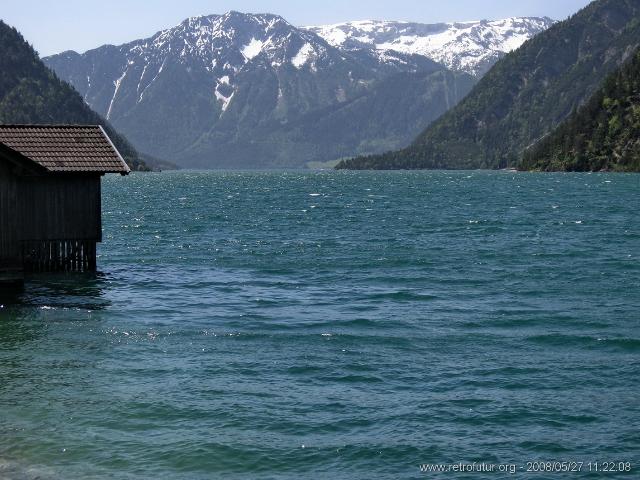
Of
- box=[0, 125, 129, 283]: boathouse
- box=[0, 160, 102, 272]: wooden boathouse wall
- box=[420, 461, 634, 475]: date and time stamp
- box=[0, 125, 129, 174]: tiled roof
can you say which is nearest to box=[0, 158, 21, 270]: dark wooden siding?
box=[0, 125, 129, 283]: boathouse

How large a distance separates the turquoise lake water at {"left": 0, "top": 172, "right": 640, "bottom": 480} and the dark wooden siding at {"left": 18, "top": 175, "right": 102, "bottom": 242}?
86.4 inches

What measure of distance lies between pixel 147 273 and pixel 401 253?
16.6 metres

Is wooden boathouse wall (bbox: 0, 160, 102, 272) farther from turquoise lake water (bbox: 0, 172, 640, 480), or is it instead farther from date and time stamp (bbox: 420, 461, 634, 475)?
date and time stamp (bbox: 420, 461, 634, 475)

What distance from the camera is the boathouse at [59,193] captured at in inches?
1588

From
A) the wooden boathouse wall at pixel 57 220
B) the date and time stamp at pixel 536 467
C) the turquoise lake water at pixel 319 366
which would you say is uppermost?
the wooden boathouse wall at pixel 57 220

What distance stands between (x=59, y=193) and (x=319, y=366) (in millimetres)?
18059

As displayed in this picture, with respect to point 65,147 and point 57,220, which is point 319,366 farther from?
point 65,147

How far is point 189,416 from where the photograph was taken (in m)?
22.7

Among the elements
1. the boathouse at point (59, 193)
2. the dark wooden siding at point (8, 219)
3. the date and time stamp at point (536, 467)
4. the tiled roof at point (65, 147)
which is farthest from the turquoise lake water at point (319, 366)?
the tiled roof at point (65, 147)

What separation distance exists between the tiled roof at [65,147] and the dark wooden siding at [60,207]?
2.19 ft

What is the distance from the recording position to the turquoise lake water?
802 inches

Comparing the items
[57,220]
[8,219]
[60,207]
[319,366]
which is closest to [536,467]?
[319,366]

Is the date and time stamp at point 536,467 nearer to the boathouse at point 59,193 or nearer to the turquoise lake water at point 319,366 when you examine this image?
the turquoise lake water at point 319,366

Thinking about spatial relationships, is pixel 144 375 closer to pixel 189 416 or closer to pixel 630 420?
pixel 189 416
